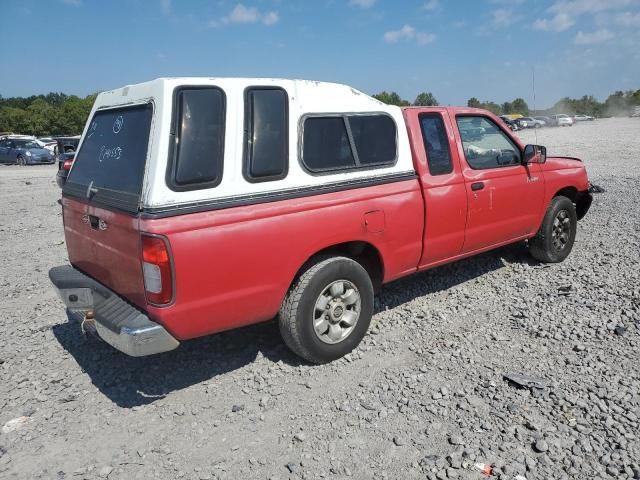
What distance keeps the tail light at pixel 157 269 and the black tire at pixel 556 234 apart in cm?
440

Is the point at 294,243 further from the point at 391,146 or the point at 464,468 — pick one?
the point at 464,468

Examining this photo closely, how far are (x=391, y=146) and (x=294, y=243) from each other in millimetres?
1347

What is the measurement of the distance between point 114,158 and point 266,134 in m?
1.10

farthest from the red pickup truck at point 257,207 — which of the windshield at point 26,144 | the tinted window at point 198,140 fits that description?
the windshield at point 26,144

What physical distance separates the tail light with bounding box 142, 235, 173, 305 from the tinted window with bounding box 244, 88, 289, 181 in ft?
2.45

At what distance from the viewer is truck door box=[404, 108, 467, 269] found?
4266 mm

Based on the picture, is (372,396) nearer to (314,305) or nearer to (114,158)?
(314,305)

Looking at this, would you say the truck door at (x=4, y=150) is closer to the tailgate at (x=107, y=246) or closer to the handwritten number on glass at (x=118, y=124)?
the tailgate at (x=107, y=246)

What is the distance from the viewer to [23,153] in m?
25.5

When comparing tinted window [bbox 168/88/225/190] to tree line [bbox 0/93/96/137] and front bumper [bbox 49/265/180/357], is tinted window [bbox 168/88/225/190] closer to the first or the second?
front bumper [bbox 49/265/180/357]

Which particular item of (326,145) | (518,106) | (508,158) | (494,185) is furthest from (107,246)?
(518,106)

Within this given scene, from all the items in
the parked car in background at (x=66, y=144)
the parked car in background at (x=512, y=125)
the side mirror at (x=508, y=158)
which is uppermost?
the parked car in background at (x=512, y=125)

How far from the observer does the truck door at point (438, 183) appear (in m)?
4.27

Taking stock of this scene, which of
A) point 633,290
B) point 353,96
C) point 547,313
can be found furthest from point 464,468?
point 633,290
